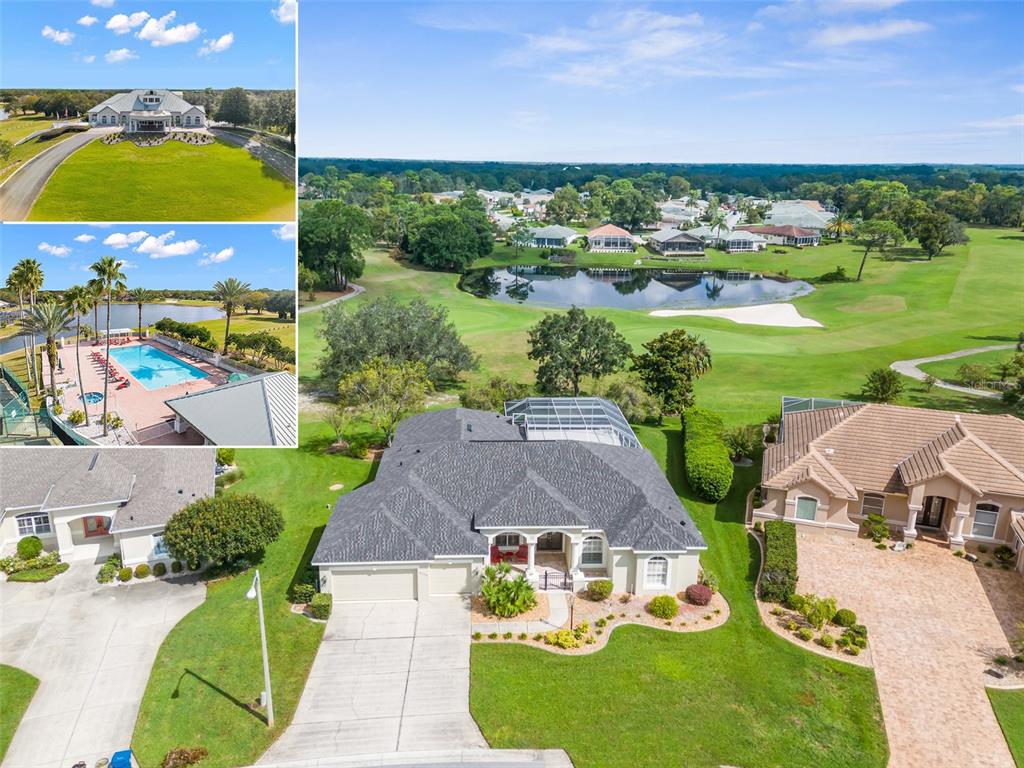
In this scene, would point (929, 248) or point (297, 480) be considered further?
point (929, 248)

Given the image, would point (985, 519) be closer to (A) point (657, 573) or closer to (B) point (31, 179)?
(A) point (657, 573)

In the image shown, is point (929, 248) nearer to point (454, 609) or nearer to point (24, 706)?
point (454, 609)

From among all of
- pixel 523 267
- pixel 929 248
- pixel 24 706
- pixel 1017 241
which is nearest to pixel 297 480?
pixel 24 706

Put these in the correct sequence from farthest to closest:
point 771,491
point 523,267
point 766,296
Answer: point 523,267 < point 766,296 < point 771,491

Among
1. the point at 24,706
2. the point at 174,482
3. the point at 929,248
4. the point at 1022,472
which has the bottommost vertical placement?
the point at 24,706

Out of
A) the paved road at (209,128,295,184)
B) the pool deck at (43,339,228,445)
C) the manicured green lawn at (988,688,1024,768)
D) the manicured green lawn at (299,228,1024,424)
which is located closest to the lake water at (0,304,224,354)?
the pool deck at (43,339,228,445)
